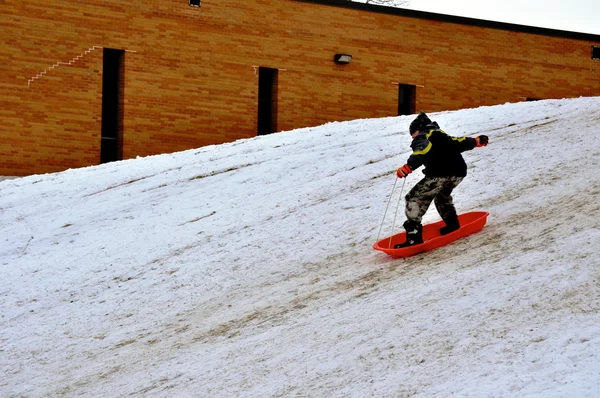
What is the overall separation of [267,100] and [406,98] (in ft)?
15.9

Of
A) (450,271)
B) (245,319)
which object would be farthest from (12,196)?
(450,271)

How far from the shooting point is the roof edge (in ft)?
87.2

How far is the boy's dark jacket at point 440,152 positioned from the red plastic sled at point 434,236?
0.65 meters

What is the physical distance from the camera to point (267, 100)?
2598 cm

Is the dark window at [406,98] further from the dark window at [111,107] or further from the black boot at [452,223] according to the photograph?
the black boot at [452,223]

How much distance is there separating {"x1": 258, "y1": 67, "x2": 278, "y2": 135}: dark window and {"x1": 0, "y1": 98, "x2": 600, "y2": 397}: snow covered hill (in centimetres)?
787

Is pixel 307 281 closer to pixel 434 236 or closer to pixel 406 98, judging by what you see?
pixel 434 236

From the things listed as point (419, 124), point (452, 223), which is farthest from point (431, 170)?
point (452, 223)

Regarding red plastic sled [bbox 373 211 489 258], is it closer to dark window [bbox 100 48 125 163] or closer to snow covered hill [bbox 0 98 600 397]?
snow covered hill [bbox 0 98 600 397]

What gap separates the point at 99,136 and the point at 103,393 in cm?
1601

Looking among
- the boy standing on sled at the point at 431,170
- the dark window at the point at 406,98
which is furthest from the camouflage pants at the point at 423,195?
the dark window at the point at 406,98

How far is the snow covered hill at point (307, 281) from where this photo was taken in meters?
6.95

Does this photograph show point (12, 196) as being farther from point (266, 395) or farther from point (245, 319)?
point (266, 395)

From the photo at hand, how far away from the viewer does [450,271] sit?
8.97 meters
